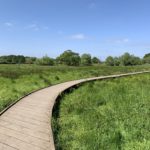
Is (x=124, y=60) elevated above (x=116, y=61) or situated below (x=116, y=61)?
above

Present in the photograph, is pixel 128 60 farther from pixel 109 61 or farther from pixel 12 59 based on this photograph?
pixel 12 59

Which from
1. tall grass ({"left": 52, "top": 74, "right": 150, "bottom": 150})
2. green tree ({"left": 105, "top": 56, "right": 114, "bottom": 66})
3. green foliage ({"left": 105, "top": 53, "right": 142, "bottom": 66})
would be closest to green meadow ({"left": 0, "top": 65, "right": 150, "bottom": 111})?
tall grass ({"left": 52, "top": 74, "right": 150, "bottom": 150})

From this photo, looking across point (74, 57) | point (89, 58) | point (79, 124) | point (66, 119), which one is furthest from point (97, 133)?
point (89, 58)

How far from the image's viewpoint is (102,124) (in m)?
9.29

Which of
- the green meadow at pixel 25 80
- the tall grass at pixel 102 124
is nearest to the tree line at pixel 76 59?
the green meadow at pixel 25 80

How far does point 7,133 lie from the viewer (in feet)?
25.2

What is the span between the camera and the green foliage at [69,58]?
8353 centimetres

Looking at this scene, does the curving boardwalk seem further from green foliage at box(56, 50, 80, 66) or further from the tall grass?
green foliage at box(56, 50, 80, 66)

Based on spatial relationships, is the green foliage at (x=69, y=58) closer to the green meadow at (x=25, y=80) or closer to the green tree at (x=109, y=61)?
the green tree at (x=109, y=61)

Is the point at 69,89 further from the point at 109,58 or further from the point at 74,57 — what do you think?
the point at 109,58

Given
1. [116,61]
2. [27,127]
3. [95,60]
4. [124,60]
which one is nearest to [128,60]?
[124,60]

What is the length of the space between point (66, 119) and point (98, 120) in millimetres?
1190

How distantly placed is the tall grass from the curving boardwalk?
338 mm

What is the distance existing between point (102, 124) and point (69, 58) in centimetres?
7640
